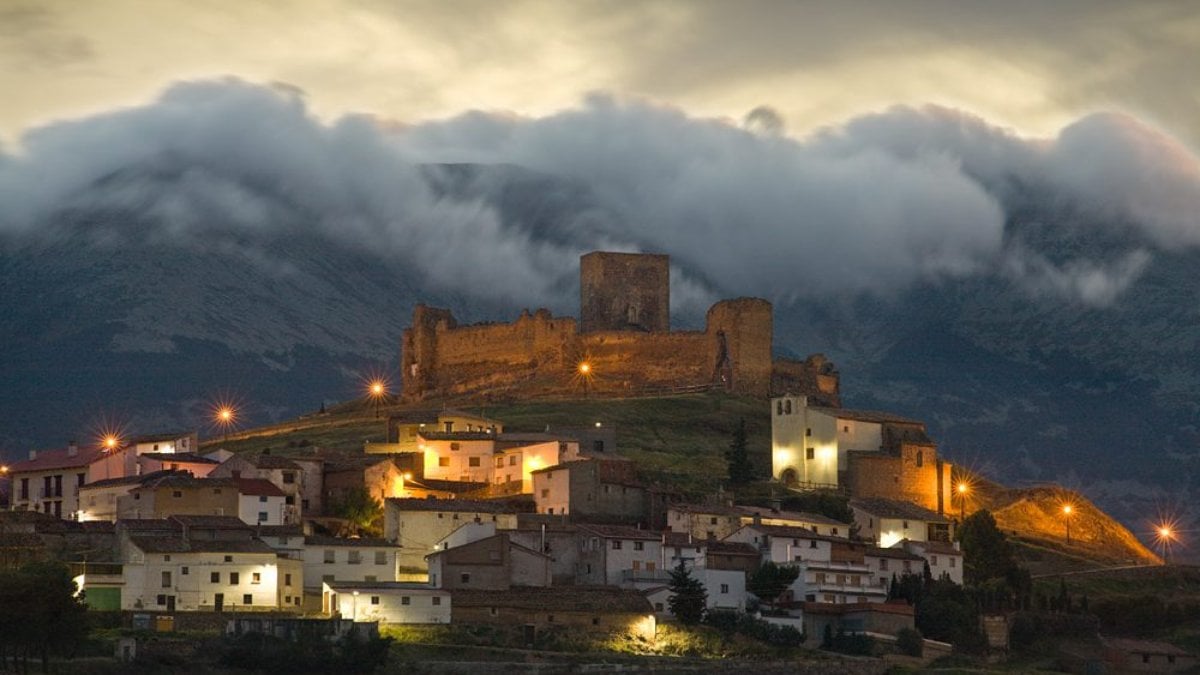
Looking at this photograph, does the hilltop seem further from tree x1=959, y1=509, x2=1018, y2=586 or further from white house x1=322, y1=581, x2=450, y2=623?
white house x1=322, y1=581, x2=450, y2=623

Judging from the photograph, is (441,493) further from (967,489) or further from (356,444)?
(967,489)

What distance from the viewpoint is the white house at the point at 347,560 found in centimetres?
7312

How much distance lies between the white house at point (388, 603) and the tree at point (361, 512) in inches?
381

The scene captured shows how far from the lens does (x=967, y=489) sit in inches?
3868

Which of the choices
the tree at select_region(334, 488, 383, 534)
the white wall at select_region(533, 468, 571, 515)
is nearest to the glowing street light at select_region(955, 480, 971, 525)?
the white wall at select_region(533, 468, 571, 515)

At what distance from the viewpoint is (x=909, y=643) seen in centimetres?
7300

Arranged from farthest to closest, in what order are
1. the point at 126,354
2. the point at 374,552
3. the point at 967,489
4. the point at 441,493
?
the point at 126,354 < the point at 967,489 < the point at 441,493 < the point at 374,552

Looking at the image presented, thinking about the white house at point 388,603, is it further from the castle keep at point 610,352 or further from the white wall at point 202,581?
the castle keep at point 610,352

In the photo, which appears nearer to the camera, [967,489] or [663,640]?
[663,640]

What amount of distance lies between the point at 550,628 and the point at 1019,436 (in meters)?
119

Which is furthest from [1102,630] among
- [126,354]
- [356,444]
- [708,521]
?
[126,354]

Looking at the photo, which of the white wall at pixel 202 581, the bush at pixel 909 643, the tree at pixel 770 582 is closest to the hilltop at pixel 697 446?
the tree at pixel 770 582

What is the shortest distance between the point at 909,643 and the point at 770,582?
16.5 ft

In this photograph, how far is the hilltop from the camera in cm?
9288
